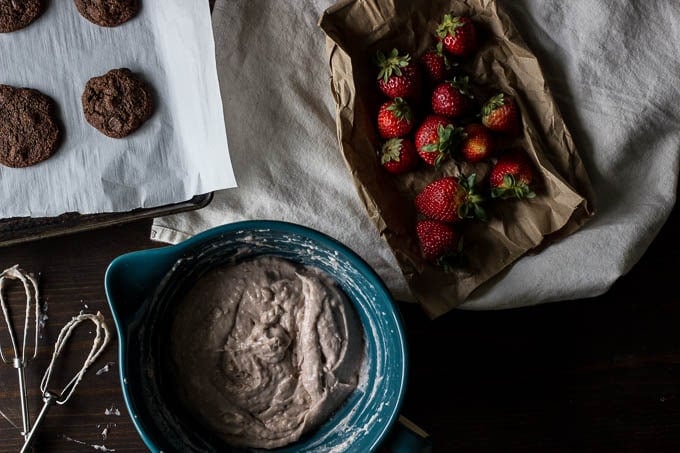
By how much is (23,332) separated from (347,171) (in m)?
0.75

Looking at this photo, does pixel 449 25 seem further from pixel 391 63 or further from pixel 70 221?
pixel 70 221

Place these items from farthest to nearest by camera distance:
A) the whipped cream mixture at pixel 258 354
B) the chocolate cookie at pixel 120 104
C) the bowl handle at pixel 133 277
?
the chocolate cookie at pixel 120 104 → the whipped cream mixture at pixel 258 354 → the bowl handle at pixel 133 277

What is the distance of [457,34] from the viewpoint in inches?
53.9

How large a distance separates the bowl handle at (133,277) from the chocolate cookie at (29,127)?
412mm

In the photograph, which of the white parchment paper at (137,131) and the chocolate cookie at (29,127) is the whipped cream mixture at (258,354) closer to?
the white parchment paper at (137,131)

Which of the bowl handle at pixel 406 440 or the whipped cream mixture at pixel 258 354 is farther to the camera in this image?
the whipped cream mixture at pixel 258 354

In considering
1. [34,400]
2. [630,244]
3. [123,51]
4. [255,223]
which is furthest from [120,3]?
[630,244]

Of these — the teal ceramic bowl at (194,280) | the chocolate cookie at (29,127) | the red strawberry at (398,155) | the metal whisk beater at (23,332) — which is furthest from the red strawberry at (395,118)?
the metal whisk beater at (23,332)

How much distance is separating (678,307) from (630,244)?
0.21 meters

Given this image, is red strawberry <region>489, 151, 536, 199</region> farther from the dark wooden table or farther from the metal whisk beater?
the metal whisk beater

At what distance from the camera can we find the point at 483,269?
141 cm

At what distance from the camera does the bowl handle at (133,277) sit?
3.76 ft

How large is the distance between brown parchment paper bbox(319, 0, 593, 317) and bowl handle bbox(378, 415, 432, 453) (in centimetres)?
26

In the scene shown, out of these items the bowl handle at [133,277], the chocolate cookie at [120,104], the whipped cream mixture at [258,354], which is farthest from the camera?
the chocolate cookie at [120,104]
